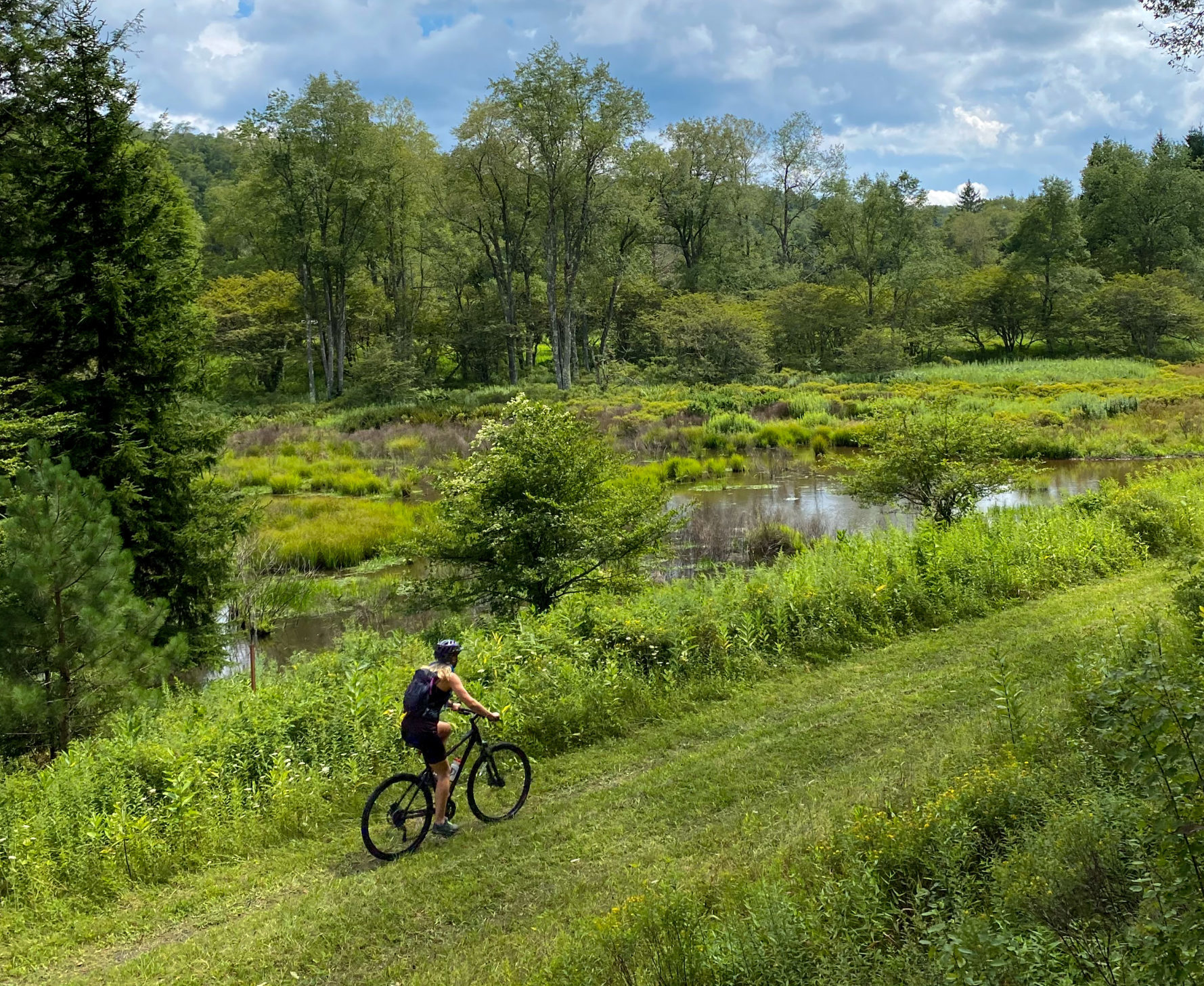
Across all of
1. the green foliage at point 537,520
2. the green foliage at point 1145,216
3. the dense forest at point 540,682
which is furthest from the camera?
the green foliage at point 1145,216

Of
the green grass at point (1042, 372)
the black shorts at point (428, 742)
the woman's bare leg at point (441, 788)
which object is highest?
the green grass at point (1042, 372)

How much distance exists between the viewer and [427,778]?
19.8ft

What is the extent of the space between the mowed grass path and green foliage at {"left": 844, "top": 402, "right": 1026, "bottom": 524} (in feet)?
19.5

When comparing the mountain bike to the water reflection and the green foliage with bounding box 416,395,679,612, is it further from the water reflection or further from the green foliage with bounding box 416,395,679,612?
the water reflection

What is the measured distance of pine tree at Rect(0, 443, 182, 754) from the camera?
725cm

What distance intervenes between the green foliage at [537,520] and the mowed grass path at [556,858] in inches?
129

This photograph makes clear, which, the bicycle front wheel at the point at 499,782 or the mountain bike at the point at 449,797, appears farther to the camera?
the bicycle front wheel at the point at 499,782

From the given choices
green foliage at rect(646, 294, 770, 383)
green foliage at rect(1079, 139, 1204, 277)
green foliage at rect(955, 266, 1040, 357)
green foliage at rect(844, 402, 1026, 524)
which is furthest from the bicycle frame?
green foliage at rect(1079, 139, 1204, 277)

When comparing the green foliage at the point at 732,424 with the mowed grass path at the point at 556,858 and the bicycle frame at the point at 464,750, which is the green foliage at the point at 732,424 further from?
the bicycle frame at the point at 464,750

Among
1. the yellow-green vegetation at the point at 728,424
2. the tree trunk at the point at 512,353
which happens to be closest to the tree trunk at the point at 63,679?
the yellow-green vegetation at the point at 728,424

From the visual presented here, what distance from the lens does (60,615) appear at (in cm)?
748

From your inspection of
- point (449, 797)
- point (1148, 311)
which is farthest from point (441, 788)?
point (1148, 311)

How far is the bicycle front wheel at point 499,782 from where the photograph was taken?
249 inches

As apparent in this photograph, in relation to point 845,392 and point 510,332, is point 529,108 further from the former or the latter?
point 845,392
